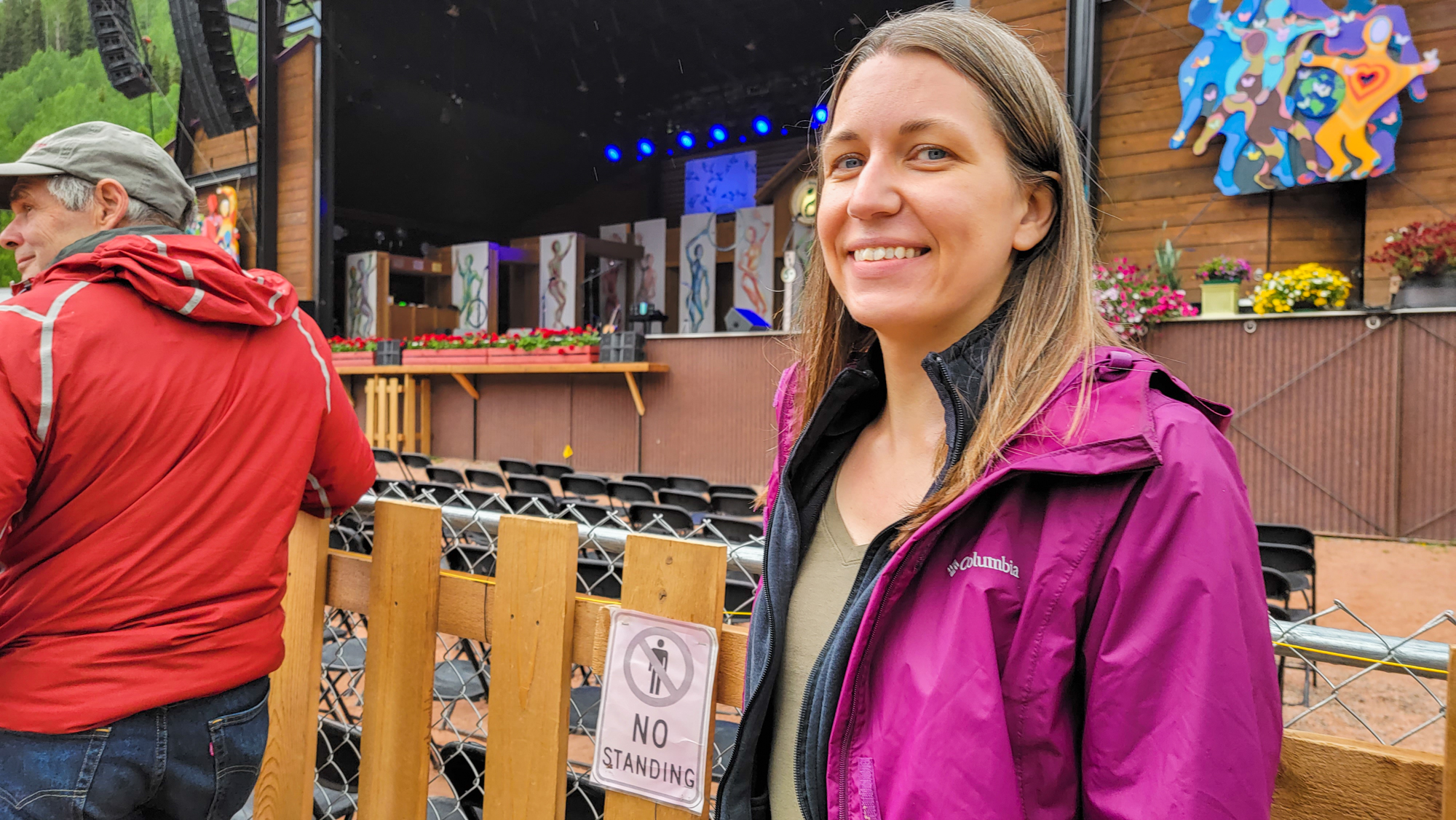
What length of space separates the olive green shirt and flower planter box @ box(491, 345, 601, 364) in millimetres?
8889

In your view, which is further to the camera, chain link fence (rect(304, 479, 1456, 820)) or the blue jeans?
the blue jeans

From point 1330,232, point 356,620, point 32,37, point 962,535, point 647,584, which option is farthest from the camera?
point 32,37

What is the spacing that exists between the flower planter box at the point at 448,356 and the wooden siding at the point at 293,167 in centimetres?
342

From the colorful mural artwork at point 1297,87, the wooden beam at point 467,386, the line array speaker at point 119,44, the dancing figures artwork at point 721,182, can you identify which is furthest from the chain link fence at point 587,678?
the dancing figures artwork at point 721,182

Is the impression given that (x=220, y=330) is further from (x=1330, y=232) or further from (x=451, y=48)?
(x=451, y=48)

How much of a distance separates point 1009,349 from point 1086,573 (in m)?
0.26

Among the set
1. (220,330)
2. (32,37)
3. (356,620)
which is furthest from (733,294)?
(220,330)

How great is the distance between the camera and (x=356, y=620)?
14.0 ft

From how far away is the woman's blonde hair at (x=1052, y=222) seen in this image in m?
0.80

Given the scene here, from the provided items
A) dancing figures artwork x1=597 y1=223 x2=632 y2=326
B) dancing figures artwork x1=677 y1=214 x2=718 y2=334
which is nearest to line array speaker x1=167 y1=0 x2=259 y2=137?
dancing figures artwork x1=597 y1=223 x2=632 y2=326

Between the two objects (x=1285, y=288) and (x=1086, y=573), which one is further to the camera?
(x=1285, y=288)

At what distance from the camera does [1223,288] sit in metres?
6.98

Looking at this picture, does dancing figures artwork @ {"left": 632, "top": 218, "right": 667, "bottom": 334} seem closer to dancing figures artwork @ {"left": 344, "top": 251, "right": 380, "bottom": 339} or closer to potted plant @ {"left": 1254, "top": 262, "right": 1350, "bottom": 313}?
dancing figures artwork @ {"left": 344, "top": 251, "right": 380, "bottom": 339}

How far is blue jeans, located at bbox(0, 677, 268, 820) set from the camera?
3.73ft
